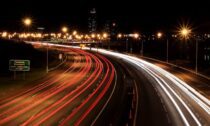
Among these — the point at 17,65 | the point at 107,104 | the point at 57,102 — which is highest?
the point at 17,65

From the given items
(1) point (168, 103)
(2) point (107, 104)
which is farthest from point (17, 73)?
(1) point (168, 103)

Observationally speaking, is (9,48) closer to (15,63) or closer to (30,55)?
(30,55)

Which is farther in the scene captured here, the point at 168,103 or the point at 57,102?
the point at 57,102

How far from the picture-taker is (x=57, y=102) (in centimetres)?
4497

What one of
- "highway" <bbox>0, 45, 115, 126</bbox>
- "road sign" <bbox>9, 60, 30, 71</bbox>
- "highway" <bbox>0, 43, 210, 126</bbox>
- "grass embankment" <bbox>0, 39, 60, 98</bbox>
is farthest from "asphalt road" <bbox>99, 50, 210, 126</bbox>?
"road sign" <bbox>9, 60, 30, 71</bbox>

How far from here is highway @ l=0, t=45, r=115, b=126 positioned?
35.4 meters

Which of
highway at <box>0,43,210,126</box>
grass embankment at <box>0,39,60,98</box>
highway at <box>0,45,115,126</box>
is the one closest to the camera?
highway at <box>0,43,210,126</box>

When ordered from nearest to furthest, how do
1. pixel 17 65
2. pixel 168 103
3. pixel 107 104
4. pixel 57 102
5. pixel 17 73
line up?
pixel 107 104 → pixel 168 103 → pixel 57 102 → pixel 17 65 → pixel 17 73

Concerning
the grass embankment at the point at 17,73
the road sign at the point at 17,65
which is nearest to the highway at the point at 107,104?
the grass embankment at the point at 17,73

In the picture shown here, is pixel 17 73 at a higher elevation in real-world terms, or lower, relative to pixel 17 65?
lower

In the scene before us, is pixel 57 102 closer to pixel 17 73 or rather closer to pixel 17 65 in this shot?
pixel 17 65

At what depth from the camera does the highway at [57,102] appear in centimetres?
3544

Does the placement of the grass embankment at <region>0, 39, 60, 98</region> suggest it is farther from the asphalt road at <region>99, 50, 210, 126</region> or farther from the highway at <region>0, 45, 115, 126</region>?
the asphalt road at <region>99, 50, 210, 126</region>

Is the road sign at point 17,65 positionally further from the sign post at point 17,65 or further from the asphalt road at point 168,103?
the asphalt road at point 168,103
